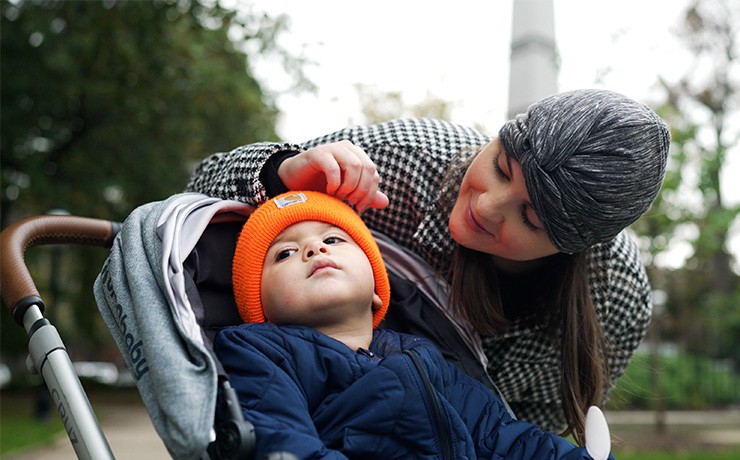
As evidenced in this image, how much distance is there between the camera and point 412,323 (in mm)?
2057

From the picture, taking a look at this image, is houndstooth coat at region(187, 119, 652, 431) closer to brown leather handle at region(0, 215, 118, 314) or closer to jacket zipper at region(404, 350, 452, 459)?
brown leather handle at region(0, 215, 118, 314)

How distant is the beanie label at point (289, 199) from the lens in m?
1.87

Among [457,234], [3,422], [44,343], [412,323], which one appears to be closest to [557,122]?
[457,234]

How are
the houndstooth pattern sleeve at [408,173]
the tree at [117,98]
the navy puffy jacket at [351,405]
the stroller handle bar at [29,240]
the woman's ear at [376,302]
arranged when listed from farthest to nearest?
the tree at [117,98] → the houndstooth pattern sleeve at [408,173] → the woman's ear at [376,302] → the stroller handle bar at [29,240] → the navy puffy jacket at [351,405]

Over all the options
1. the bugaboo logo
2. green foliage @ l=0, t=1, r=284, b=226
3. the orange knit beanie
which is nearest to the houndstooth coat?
the orange knit beanie

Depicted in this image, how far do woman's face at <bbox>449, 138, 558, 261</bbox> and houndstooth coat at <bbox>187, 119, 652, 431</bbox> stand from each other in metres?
0.22

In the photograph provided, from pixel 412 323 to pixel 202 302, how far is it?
543mm

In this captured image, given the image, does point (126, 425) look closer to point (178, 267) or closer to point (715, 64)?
point (178, 267)

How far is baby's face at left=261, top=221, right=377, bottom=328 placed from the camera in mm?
1729

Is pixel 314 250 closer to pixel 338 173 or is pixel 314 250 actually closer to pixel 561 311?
pixel 338 173

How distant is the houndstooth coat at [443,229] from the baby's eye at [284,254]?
1.37 feet

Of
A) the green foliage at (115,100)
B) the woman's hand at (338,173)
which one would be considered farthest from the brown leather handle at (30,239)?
the green foliage at (115,100)

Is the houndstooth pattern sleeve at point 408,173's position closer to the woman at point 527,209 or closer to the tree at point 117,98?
the woman at point 527,209

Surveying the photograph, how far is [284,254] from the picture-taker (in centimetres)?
184
